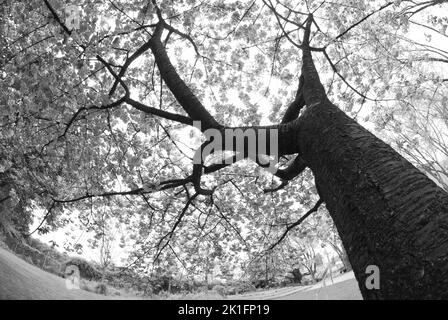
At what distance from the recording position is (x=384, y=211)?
156cm

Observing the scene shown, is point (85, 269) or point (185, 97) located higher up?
point (185, 97)

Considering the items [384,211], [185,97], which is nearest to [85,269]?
[185,97]

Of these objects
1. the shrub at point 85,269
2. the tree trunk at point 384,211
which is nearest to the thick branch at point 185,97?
the tree trunk at point 384,211

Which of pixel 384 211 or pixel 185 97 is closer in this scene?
pixel 384 211

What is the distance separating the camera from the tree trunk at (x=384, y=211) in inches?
50.1

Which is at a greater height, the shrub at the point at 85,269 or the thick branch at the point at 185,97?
the thick branch at the point at 185,97

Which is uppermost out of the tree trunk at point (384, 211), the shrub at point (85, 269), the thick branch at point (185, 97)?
the thick branch at point (185, 97)

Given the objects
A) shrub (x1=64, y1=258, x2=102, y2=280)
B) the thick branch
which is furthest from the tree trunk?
shrub (x1=64, y1=258, x2=102, y2=280)

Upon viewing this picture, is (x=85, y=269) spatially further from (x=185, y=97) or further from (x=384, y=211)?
(x=384, y=211)

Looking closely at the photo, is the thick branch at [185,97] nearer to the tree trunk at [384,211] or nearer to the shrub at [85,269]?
the tree trunk at [384,211]

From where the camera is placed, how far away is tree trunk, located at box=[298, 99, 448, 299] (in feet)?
4.18

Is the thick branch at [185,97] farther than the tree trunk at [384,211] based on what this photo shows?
Yes

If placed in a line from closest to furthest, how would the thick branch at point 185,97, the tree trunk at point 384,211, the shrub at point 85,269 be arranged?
the tree trunk at point 384,211 → the thick branch at point 185,97 → the shrub at point 85,269
